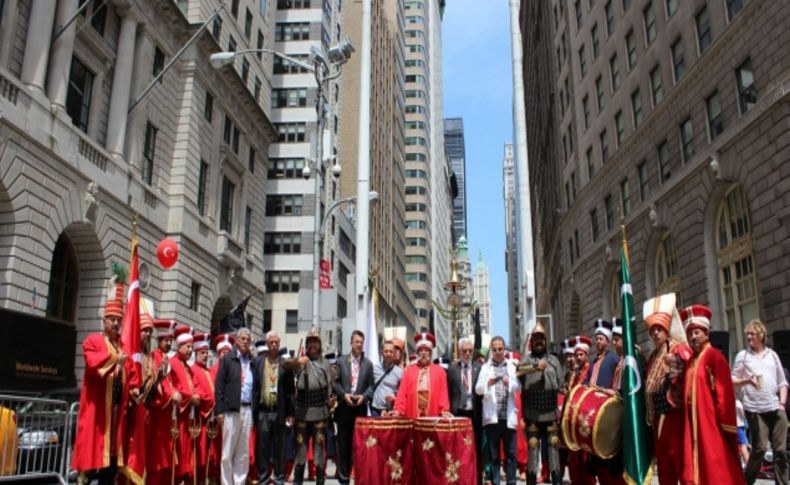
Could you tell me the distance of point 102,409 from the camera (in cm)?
871

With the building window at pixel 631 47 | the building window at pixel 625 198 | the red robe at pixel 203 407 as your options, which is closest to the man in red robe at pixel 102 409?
the red robe at pixel 203 407

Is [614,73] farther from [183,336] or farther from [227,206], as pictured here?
[183,336]

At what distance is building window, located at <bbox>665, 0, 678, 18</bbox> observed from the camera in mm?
30059

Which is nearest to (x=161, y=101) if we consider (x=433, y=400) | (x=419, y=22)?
(x=433, y=400)

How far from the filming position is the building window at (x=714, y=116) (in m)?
26.0

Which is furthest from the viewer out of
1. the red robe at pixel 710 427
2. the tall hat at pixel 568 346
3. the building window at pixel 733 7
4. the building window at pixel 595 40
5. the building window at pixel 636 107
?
the building window at pixel 595 40

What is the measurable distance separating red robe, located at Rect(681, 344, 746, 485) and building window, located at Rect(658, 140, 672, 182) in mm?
25098

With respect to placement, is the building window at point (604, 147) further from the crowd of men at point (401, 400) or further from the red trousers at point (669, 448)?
the red trousers at point (669, 448)

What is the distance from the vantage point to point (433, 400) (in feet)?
35.6

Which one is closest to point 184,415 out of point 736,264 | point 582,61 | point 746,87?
point 736,264

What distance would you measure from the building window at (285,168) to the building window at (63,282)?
36270mm

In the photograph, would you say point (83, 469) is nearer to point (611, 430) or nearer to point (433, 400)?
point (433, 400)

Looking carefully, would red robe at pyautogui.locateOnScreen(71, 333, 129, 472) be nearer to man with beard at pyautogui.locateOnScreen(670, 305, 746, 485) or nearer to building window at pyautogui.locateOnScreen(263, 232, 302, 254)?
man with beard at pyautogui.locateOnScreen(670, 305, 746, 485)

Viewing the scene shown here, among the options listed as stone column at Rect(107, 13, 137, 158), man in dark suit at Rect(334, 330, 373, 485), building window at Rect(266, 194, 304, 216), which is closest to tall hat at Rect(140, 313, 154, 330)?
man in dark suit at Rect(334, 330, 373, 485)
